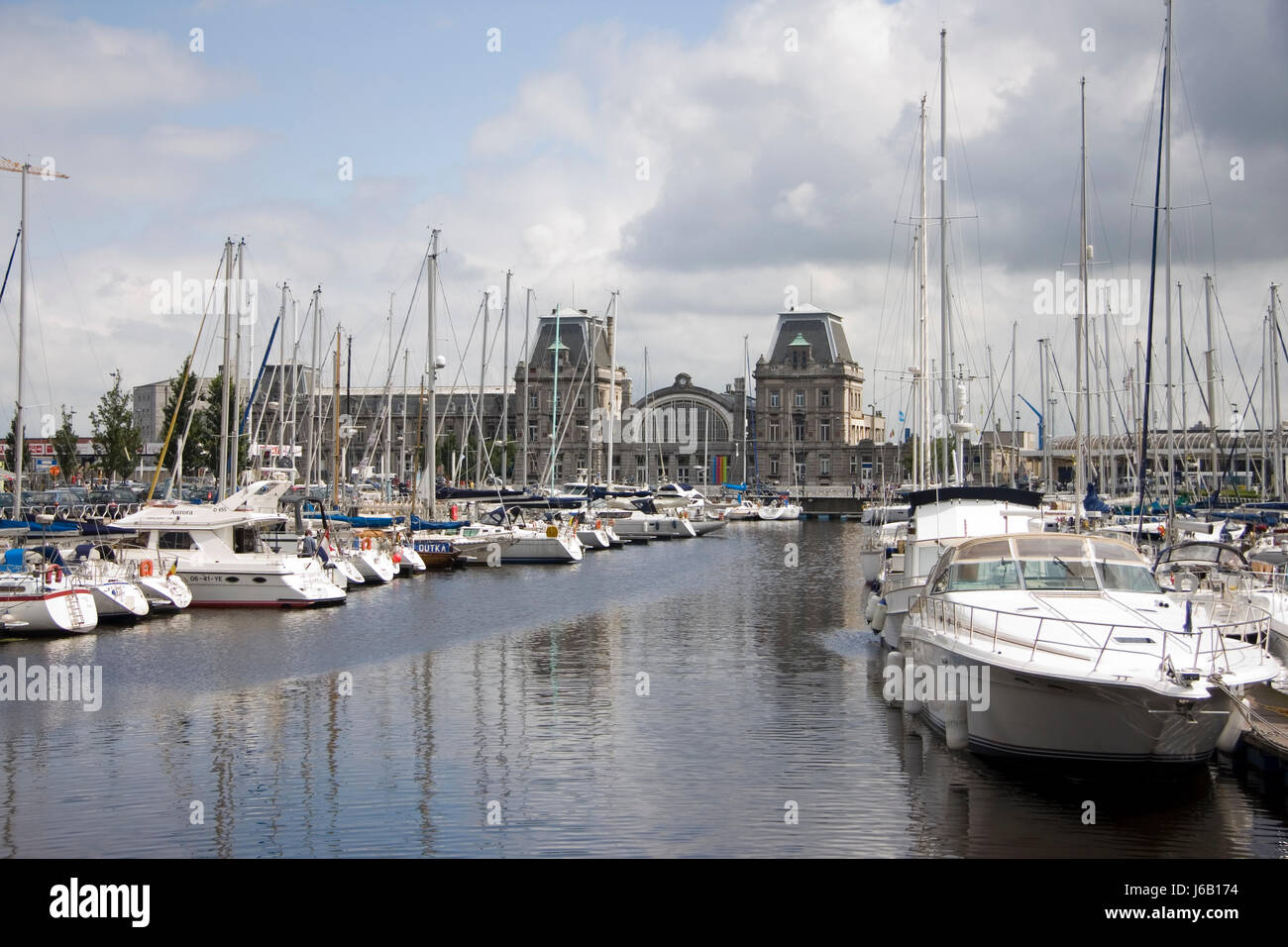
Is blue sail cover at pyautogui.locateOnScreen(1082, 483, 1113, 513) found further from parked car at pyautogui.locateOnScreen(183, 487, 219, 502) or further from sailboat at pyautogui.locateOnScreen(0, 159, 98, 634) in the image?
parked car at pyautogui.locateOnScreen(183, 487, 219, 502)

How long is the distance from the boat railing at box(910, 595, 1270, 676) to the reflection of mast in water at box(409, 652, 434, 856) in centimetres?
929

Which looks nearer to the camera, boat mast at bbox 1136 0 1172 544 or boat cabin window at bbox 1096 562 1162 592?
boat cabin window at bbox 1096 562 1162 592

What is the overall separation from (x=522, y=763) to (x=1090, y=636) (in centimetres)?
959

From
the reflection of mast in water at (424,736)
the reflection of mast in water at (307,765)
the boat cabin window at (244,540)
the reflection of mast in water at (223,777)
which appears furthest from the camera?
the boat cabin window at (244,540)

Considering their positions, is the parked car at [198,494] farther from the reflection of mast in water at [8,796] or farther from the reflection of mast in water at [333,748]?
the reflection of mast in water at [8,796]

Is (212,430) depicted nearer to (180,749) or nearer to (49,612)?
(49,612)

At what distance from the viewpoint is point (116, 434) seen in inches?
4131

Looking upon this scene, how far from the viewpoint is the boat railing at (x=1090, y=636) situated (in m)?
20.6

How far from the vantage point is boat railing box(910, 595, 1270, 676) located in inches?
811

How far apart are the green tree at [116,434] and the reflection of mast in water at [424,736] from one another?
7852 cm

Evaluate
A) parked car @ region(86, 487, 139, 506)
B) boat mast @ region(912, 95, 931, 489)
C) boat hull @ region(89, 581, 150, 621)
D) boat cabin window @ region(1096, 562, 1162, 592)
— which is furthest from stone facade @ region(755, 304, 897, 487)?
boat cabin window @ region(1096, 562, 1162, 592)

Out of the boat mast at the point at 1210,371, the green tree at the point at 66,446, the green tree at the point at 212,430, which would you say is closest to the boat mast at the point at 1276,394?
the boat mast at the point at 1210,371
